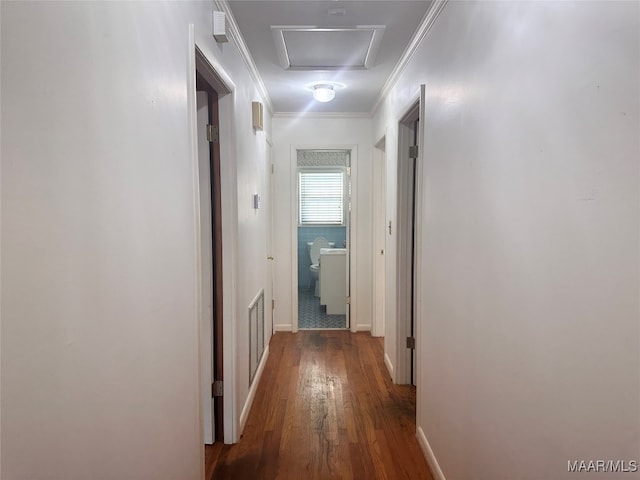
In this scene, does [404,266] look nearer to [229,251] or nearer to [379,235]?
[379,235]

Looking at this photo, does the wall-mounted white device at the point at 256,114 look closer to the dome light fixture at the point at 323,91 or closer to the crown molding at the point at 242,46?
the crown molding at the point at 242,46

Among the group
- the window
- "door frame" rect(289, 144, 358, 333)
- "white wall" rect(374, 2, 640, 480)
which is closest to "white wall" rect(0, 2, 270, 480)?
"white wall" rect(374, 2, 640, 480)

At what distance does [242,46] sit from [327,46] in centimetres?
53

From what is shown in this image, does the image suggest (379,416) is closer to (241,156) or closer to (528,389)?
(528,389)

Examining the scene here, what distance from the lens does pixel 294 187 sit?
457 centimetres

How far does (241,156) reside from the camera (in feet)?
8.44

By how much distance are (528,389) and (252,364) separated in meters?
2.23

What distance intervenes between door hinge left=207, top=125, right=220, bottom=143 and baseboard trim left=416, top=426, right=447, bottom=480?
6.67 ft

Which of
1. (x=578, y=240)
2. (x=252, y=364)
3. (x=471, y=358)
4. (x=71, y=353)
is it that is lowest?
(x=252, y=364)

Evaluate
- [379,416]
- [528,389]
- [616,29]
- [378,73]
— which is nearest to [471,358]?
[528,389]

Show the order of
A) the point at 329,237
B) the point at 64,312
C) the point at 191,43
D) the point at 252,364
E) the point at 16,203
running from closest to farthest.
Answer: the point at 16,203
the point at 64,312
the point at 191,43
the point at 252,364
the point at 329,237

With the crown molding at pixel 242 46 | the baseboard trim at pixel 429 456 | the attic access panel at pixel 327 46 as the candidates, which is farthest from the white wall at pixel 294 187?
the baseboard trim at pixel 429 456

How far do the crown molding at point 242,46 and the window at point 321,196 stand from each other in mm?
2690

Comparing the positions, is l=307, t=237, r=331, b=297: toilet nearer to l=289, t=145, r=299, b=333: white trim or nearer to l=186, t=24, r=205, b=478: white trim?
l=289, t=145, r=299, b=333: white trim
